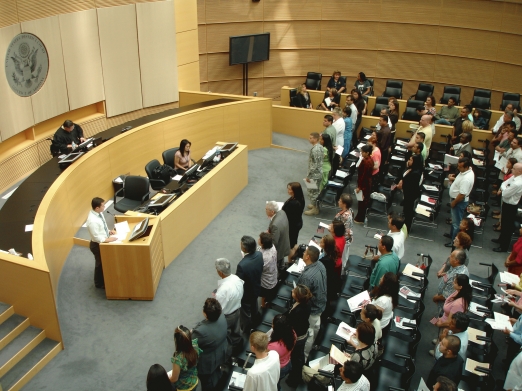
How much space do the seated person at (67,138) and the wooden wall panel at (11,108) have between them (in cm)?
71

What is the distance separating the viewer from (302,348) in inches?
208

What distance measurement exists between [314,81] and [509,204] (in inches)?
300

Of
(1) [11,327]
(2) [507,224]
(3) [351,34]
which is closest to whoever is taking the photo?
(1) [11,327]

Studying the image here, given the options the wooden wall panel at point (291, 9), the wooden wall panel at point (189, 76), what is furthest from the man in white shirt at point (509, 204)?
the wooden wall panel at point (291, 9)

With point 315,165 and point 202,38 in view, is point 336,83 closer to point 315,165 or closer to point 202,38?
point 202,38

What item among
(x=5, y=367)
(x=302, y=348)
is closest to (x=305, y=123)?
(x=302, y=348)

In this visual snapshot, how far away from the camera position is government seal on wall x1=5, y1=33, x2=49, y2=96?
860 cm

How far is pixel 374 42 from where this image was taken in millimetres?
14688

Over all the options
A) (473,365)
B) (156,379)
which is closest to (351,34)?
(473,365)

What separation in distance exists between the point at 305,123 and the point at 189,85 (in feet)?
9.53

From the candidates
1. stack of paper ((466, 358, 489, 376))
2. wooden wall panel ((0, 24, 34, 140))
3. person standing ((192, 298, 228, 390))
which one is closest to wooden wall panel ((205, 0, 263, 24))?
wooden wall panel ((0, 24, 34, 140))

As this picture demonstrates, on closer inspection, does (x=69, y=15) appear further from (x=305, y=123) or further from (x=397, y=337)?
(x=397, y=337)

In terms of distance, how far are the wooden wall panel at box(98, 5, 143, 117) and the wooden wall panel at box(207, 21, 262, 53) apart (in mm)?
3140

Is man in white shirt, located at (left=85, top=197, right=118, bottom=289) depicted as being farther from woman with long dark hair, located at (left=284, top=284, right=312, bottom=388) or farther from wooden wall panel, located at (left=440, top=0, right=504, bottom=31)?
wooden wall panel, located at (left=440, top=0, right=504, bottom=31)
